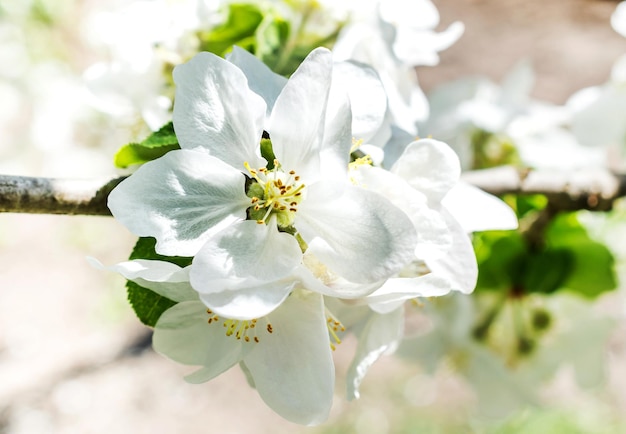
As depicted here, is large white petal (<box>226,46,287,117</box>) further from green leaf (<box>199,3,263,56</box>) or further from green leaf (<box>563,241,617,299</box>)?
green leaf (<box>563,241,617,299</box>)

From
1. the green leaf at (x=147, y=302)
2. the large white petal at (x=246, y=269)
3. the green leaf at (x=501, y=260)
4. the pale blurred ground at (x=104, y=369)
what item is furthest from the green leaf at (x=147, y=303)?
the pale blurred ground at (x=104, y=369)

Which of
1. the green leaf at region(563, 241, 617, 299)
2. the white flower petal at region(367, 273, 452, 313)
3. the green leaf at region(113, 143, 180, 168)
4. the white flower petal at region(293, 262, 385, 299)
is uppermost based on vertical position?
the green leaf at region(113, 143, 180, 168)

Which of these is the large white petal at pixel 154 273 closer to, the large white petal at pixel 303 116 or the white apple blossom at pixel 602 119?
the large white petal at pixel 303 116

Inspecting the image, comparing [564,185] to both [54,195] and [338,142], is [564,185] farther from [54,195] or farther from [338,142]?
[54,195]

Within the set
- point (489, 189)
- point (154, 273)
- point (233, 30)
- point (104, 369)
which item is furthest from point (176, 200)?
point (104, 369)

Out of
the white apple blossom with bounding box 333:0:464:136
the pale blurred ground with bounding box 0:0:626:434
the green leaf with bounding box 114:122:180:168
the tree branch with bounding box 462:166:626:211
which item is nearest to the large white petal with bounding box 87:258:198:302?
the green leaf with bounding box 114:122:180:168
